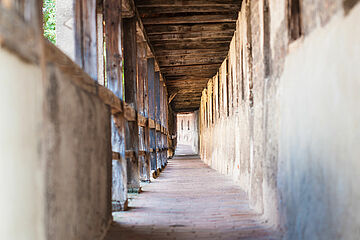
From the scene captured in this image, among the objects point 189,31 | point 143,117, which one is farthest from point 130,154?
point 189,31

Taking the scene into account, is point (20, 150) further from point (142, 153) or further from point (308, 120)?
point (142, 153)

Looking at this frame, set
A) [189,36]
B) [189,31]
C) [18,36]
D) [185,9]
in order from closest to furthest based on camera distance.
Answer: [18,36] → [185,9] → [189,31] → [189,36]

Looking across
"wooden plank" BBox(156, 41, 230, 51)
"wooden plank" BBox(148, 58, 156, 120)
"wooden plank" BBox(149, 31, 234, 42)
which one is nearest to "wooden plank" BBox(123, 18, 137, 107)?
"wooden plank" BBox(149, 31, 234, 42)

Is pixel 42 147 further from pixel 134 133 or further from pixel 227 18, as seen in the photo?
pixel 227 18

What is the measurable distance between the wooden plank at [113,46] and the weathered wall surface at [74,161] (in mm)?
1376

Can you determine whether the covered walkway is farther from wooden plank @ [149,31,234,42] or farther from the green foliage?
the green foliage

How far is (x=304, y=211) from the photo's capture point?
266 cm

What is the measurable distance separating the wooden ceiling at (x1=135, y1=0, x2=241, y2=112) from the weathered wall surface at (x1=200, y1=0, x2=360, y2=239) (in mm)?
2074

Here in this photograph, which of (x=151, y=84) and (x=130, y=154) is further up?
(x=151, y=84)

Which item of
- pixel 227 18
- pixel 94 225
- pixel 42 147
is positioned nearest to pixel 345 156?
pixel 42 147

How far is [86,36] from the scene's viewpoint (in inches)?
123

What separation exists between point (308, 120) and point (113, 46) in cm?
320

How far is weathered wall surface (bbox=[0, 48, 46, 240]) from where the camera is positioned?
1343mm

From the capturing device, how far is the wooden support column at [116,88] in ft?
15.0
